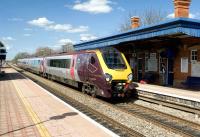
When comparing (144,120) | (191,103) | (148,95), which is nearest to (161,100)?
(148,95)

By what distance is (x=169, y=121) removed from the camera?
11.3 meters

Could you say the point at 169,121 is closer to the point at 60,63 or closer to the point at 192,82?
the point at 192,82

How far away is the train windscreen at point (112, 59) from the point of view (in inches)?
612

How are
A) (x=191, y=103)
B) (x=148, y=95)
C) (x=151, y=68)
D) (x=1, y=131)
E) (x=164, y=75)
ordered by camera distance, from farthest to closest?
(x=151, y=68) → (x=164, y=75) → (x=148, y=95) → (x=191, y=103) → (x=1, y=131)

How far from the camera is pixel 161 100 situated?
576 inches

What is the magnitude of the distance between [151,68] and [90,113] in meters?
11.5

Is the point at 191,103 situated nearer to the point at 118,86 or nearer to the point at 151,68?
the point at 118,86

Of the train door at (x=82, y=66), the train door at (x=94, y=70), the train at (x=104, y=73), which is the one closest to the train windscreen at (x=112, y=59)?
→ the train at (x=104, y=73)

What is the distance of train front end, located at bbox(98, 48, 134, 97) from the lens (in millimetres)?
14695

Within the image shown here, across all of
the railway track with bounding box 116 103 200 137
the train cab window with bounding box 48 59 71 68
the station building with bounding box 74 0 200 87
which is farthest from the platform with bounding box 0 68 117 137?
the train cab window with bounding box 48 59 71 68

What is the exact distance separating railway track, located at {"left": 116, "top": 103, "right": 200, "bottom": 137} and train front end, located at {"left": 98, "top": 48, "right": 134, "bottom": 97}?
4.02 ft

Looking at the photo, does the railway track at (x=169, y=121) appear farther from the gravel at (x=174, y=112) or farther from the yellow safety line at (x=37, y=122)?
the yellow safety line at (x=37, y=122)

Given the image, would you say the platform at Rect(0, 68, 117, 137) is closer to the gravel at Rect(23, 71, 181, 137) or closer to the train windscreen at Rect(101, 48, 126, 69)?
the gravel at Rect(23, 71, 181, 137)

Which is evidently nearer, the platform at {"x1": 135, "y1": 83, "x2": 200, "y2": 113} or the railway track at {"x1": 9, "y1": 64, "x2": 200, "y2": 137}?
the railway track at {"x1": 9, "y1": 64, "x2": 200, "y2": 137}
